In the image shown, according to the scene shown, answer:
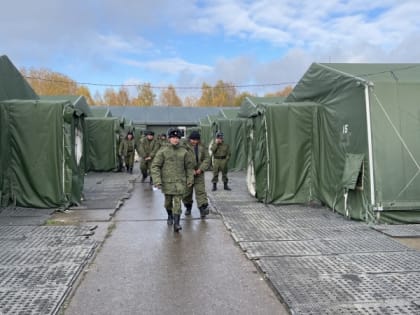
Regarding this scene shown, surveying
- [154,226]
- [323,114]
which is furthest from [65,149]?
[323,114]

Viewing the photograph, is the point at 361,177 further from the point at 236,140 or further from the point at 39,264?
the point at 236,140

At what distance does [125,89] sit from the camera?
79.6m

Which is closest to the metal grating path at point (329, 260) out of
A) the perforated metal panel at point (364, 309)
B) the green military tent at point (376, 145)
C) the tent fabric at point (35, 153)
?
the perforated metal panel at point (364, 309)

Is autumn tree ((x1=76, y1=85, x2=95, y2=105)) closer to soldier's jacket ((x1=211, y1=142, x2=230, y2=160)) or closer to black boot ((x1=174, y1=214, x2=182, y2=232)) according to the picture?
soldier's jacket ((x1=211, y1=142, x2=230, y2=160))

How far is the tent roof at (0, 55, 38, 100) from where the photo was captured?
1049 centimetres

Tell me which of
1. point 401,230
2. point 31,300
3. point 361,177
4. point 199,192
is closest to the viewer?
point 31,300

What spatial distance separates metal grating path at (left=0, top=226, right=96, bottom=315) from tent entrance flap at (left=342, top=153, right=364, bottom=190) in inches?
185

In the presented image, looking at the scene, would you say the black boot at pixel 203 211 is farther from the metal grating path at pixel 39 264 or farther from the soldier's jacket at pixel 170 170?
the metal grating path at pixel 39 264

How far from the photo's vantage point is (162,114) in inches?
1826

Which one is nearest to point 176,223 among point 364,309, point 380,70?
point 364,309

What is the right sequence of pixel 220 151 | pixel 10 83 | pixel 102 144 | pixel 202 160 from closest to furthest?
pixel 202 160 < pixel 10 83 < pixel 220 151 < pixel 102 144

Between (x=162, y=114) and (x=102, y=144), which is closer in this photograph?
(x=102, y=144)

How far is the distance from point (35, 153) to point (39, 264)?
4419mm

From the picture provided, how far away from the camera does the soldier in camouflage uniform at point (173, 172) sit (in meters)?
7.69
